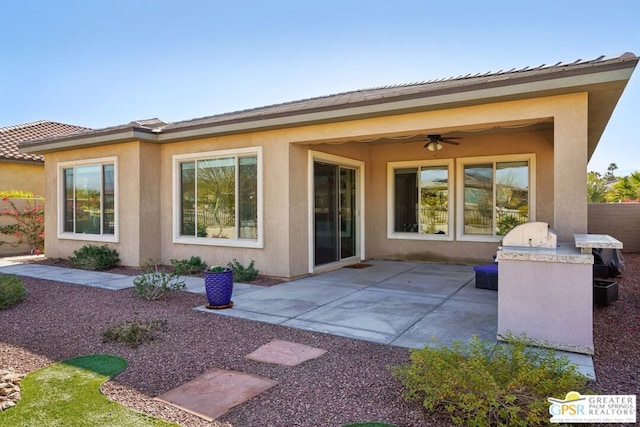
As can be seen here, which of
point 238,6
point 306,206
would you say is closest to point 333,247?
point 306,206

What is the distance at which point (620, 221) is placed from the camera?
44.8 feet

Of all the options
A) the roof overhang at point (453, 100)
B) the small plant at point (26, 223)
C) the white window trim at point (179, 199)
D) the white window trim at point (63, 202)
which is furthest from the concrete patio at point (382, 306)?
the small plant at point (26, 223)

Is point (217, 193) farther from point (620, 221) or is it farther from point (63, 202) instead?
point (620, 221)

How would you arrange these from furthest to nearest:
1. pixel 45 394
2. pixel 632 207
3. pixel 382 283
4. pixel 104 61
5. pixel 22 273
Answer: pixel 632 207 → pixel 104 61 → pixel 22 273 → pixel 382 283 → pixel 45 394

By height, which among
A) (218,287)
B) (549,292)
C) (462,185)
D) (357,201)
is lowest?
(218,287)

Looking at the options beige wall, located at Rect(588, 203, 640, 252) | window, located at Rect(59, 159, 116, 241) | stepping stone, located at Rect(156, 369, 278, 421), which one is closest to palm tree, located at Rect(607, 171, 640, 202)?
beige wall, located at Rect(588, 203, 640, 252)

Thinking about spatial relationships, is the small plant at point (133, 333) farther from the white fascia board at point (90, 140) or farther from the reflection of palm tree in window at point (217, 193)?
the white fascia board at point (90, 140)

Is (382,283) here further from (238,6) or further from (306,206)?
(238,6)

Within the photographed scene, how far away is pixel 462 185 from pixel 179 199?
277 inches

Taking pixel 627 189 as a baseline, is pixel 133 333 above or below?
below

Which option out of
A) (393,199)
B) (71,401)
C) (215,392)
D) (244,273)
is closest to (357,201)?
(393,199)

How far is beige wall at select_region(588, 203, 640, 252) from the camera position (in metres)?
13.5

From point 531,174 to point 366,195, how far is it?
13.3ft

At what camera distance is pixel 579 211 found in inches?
219
